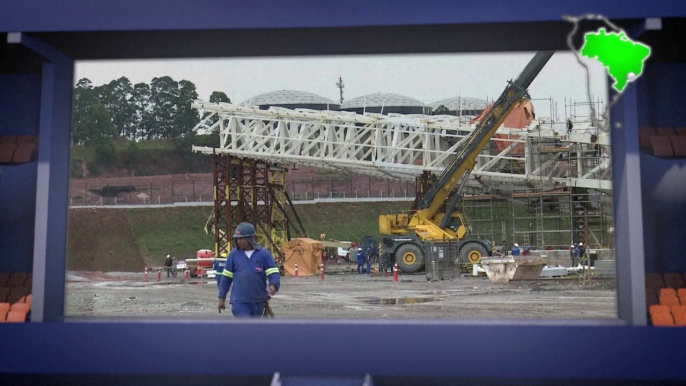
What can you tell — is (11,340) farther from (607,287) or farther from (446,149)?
(446,149)

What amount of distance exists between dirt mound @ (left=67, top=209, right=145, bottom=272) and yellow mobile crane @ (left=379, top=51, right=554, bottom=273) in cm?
2057

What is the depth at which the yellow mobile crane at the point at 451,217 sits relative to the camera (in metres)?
29.6

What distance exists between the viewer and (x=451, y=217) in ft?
109

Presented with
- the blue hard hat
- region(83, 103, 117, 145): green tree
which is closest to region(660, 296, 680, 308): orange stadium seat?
the blue hard hat

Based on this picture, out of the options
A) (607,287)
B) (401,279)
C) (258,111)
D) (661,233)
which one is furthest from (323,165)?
(661,233)

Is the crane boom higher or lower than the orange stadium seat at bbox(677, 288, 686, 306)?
higher

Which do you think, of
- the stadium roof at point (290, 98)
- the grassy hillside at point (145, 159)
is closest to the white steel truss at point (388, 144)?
the grassy hillside at point (145, 159)

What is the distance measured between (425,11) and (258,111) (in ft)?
106

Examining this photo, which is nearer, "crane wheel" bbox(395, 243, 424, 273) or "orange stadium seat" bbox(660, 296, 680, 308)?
"orange stadium seat" bbox(660, 296, 680, 308)

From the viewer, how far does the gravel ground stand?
1611cm

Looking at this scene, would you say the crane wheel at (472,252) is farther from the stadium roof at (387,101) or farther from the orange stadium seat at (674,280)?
the stadium roof at (387,101)

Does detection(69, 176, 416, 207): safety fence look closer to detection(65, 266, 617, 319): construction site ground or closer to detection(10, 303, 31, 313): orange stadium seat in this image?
detection(65, 266, 617, 319): construction site ground

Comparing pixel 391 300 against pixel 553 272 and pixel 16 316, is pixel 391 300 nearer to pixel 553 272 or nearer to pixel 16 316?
pixel 553 272

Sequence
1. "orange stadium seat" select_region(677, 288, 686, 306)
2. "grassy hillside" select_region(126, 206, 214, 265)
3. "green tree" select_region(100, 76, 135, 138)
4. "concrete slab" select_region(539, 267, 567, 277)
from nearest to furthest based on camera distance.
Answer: "orange stadium seat" select_region(677, 288, 686, 306), "concrete slab" select_region(539, 267, 567, 277), "grassy hillside" select_region(126, 206, 214, 265), "green tree" select_region(100, 76, 135, 138)
